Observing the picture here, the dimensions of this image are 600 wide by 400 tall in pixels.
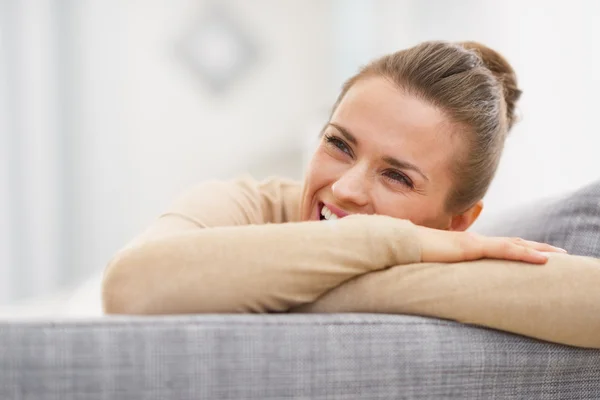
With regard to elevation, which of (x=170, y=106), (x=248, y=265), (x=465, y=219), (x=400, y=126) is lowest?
(x=170, y=106)

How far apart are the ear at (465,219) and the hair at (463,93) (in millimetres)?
39

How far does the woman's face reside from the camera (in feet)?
4.08

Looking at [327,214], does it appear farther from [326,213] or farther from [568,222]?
[568,222]

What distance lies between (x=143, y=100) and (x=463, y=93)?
3.10m

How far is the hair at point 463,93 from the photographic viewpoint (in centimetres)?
129

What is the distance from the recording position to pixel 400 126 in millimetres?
1242

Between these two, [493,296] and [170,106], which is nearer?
[493,296]

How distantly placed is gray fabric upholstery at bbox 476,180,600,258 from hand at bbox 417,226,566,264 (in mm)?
210

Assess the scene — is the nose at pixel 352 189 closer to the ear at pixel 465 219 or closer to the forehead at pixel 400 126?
the forehead at pixel 400 126

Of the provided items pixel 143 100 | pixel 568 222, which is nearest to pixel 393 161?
pixel 568 222

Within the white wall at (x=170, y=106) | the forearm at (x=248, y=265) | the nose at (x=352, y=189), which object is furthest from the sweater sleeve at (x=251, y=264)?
the white wall at (x=170, y=106)

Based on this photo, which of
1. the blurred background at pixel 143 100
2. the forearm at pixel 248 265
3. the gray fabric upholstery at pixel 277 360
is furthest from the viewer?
the blurred background at pixel 143 100

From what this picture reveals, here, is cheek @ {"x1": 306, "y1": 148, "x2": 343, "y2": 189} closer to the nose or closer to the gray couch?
the nose

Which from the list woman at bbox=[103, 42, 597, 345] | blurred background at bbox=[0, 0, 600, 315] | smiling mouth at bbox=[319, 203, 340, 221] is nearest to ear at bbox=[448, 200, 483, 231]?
smiling mouth at bbox=[319, 203, 340, 221]
